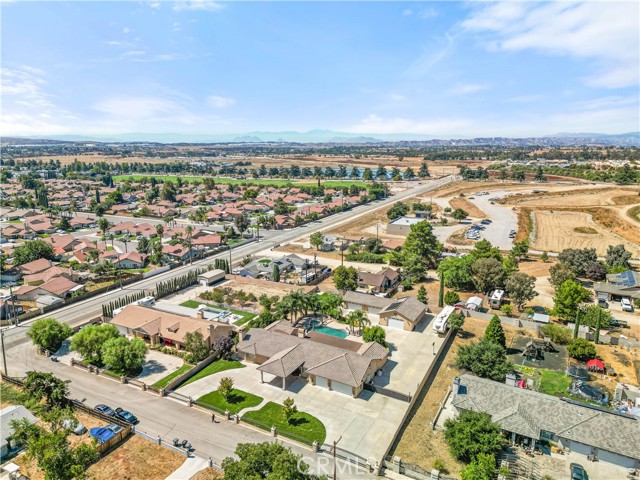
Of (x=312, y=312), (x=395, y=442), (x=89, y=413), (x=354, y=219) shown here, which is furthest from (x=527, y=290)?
(x=354, y=219)

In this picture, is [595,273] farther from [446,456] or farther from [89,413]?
[89,413]

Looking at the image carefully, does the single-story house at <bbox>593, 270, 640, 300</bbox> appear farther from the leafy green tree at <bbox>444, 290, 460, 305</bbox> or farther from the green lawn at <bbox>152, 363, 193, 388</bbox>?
the green lawn at <bbox>152, 363, 193, 388</bbox>

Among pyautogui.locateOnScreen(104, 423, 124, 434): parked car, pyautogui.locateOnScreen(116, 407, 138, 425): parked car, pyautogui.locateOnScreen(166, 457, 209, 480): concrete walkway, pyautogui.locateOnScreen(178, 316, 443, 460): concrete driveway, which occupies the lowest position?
pyautogui.locateOnScreen(178, 316, 443, 460): concrete driveway

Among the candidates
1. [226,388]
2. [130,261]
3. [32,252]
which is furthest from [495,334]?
[32,252]

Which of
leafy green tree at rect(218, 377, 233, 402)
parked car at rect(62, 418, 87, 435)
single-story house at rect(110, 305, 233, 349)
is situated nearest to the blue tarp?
parked car at rect(62, 418, 87, 435)

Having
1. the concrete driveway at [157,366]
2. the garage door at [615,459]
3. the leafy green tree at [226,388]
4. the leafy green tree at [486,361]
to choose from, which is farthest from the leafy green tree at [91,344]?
the garage door at [615,459]

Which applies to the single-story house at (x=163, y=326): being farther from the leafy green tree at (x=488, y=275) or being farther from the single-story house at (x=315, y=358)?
the leafy green tree at (x=488, y=275)
